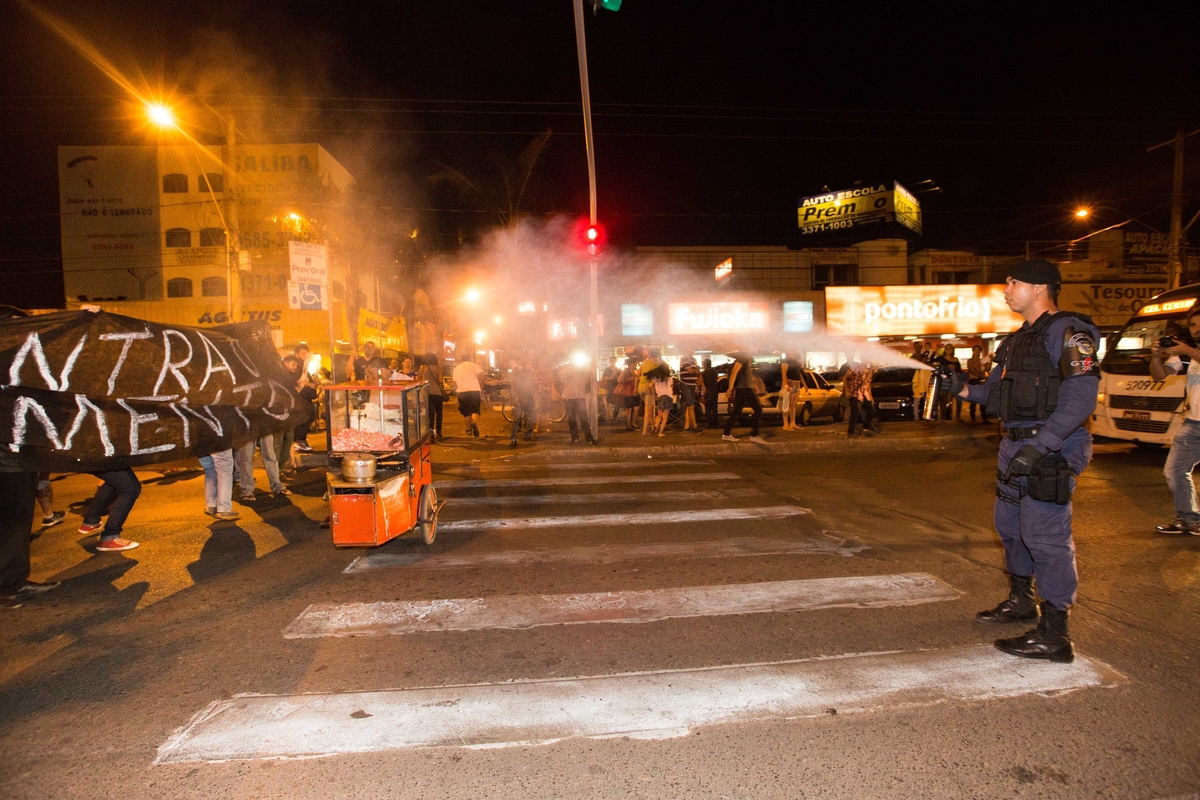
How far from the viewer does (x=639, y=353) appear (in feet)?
51.5

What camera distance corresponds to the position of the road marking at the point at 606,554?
5359 mm

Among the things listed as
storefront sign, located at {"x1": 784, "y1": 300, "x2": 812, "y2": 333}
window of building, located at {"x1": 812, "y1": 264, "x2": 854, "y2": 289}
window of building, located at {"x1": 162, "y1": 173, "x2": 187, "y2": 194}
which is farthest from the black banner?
window of building, located at {"x1": 162, "y1": 173, "x2": 187, "y2": 194}

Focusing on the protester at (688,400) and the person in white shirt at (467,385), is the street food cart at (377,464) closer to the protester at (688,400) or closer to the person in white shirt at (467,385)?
A: the person in white shirt at (467,385)

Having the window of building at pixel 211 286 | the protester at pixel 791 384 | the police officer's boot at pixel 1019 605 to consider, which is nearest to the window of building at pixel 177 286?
the window of building at pixel 211 286

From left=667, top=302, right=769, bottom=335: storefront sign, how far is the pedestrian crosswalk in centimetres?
2054

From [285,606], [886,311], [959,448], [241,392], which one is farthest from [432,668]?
[886,311]

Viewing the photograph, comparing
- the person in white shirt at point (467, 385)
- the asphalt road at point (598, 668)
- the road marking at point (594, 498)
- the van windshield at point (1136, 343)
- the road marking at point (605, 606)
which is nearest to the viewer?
the asphalt road at point (598, 668)

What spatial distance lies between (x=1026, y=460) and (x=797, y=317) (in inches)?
1062

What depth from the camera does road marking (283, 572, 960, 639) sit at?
13.4 feet

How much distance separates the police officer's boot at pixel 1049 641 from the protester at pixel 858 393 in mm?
9483

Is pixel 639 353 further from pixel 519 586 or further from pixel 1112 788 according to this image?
pixel 1112 788

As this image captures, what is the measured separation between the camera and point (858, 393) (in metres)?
12.7

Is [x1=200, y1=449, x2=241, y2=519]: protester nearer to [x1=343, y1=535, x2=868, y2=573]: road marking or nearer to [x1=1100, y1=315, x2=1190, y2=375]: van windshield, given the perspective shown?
[x1=343, y1=535, x2=868, y2=573]: road marking

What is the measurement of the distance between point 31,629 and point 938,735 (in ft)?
17.8
